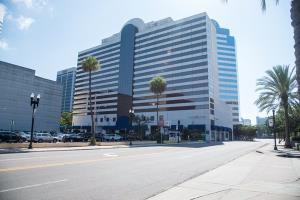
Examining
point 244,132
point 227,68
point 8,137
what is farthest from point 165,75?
point 8,137

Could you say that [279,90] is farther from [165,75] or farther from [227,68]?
[227,68]

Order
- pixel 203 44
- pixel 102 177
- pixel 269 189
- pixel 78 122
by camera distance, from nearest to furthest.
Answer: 1. pixel 269 189
2. pixel 102 177
3. pixel 203 44
4. pixel 78 122

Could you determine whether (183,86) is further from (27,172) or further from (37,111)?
(27,172)

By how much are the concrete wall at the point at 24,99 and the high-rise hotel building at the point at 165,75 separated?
1802 centimetres

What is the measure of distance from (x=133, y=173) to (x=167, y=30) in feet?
376

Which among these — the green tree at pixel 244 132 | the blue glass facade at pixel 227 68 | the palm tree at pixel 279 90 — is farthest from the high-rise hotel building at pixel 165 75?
the palm tree at pixel 279 90

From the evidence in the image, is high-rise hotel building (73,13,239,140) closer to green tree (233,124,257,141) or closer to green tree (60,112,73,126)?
green tree (60,112,73,126)

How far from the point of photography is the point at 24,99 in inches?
3708

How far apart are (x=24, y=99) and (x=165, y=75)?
57.9 metres

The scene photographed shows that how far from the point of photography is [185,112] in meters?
105

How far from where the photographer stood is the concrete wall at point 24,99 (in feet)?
289

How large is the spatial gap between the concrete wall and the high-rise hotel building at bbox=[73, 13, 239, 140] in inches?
710

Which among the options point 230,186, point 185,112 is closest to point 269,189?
point 230,186

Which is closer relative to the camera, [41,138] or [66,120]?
[41,138]
